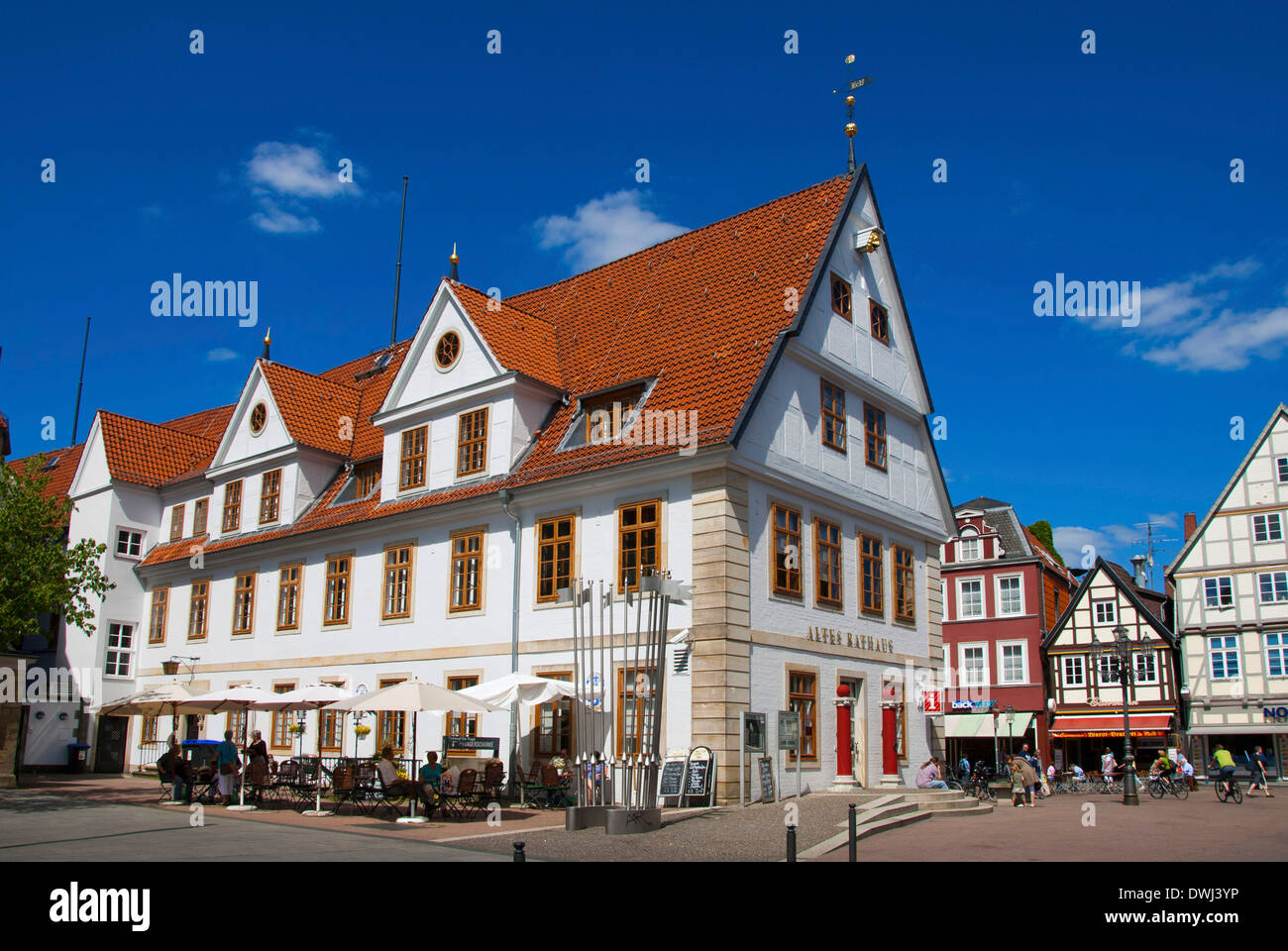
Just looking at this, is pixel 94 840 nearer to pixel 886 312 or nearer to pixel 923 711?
pixel 923 711

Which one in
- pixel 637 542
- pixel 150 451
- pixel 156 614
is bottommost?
pixel 156 614

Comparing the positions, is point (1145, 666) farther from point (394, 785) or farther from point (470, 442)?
point (394, 785)

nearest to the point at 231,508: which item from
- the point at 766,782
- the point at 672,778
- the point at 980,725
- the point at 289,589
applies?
the point at 289,589

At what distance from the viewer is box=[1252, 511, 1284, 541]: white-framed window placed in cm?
Result: 4703

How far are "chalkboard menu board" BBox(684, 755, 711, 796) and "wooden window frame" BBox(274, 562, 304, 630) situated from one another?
14.9 meters

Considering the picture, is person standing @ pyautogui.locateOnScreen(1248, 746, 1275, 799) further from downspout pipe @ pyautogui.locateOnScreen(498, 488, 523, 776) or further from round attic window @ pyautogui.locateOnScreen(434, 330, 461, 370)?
round attic window @ pyautogui.locateOnScreen(434, 330, 461, 370)

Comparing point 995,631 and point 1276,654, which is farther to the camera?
point 995,631

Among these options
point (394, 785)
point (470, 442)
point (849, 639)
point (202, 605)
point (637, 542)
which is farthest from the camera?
point (202, 605)

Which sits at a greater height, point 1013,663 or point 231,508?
point 231,508

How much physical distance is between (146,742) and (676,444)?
23.7 m

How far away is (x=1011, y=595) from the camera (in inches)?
2055

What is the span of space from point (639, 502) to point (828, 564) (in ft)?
15.9
